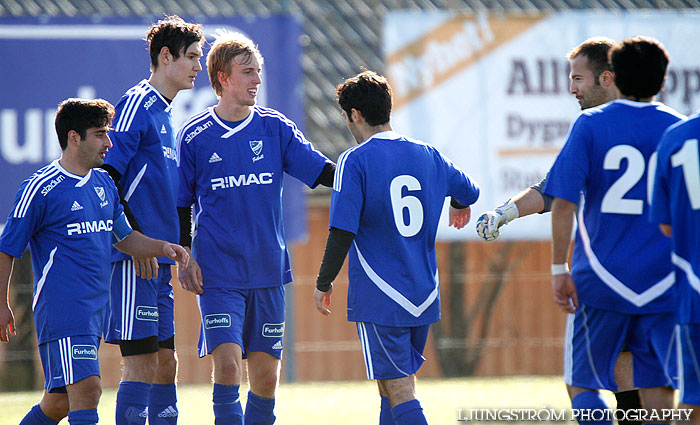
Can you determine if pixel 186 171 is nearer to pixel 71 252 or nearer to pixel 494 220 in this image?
pixel 71 252

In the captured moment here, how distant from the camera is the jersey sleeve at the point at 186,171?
16.5 ft

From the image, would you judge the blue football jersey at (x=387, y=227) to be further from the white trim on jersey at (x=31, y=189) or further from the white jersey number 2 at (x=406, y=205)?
the white trim on jersey at (x=31, y=189)

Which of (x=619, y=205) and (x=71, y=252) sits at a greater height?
(x=619, y=205)

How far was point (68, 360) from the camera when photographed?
14.4ft

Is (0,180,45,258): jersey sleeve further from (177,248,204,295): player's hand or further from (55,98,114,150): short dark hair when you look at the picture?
(177,248,204,295): player's hand

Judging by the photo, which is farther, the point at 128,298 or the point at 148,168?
the point at 148,168

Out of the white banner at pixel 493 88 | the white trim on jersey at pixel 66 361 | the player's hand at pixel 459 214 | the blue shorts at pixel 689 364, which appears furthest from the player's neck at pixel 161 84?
the white banner at pixel 493 88

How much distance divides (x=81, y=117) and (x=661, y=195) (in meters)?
2.71

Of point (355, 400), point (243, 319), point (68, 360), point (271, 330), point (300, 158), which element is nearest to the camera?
point (68, 360)

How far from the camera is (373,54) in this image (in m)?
Result: 12.1

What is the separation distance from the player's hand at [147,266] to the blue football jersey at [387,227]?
38.7 inches

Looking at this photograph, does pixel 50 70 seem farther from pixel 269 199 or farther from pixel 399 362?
pixel 399 362

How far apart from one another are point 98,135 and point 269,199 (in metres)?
0.98

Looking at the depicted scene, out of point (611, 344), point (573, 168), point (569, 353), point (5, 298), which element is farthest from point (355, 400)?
point (573, 168)
